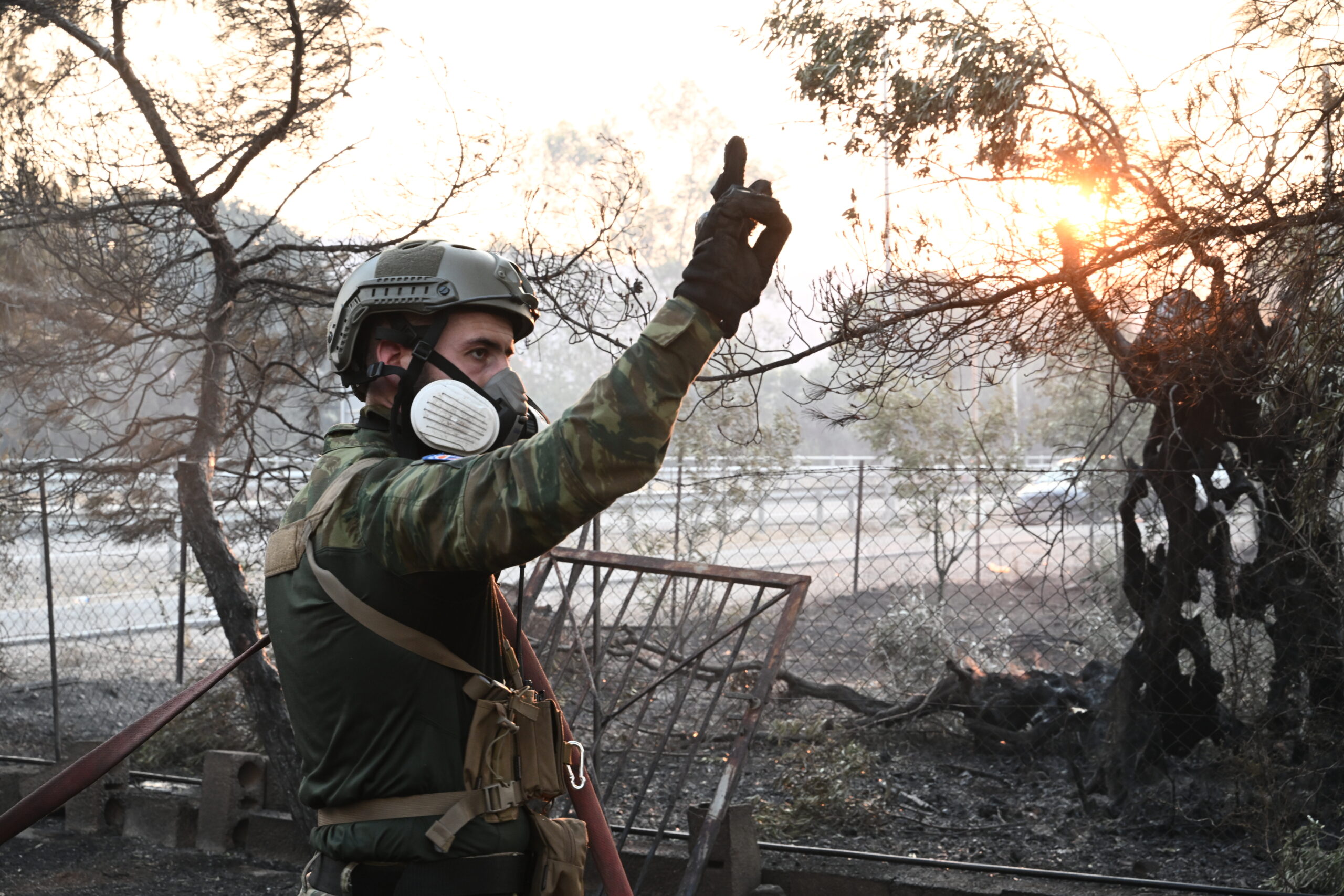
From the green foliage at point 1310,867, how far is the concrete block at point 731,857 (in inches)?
75.1

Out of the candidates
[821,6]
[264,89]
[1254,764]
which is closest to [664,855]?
[1254,764]

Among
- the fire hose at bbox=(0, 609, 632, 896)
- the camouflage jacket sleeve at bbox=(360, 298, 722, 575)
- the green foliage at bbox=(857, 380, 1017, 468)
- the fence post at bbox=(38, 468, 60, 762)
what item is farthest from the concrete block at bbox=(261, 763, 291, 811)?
the green foliage at bbox=(857, 380, 1017, 468)

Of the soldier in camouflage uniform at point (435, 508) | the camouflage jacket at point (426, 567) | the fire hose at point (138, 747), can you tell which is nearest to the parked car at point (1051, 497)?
the fire hose at point (138, 747)

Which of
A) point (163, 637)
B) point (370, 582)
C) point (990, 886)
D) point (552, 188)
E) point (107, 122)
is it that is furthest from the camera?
point (163, 637)

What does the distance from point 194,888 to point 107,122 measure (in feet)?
12.9

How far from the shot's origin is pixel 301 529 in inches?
73.4

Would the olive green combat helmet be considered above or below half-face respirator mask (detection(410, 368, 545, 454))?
above

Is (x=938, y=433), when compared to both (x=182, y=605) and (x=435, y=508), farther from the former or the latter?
(x=435, y=508)

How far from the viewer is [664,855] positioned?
14.6 feet

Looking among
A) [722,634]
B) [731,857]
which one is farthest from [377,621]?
[731,857]

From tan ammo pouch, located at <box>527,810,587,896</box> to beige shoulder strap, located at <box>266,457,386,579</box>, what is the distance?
0.61 meters

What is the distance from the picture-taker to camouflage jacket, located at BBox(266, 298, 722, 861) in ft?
4.61

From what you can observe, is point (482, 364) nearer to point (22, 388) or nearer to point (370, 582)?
point (370, 582)

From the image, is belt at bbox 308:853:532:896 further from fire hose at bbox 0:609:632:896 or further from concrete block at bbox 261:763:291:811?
concrete block at bbox 261:763:291:811
